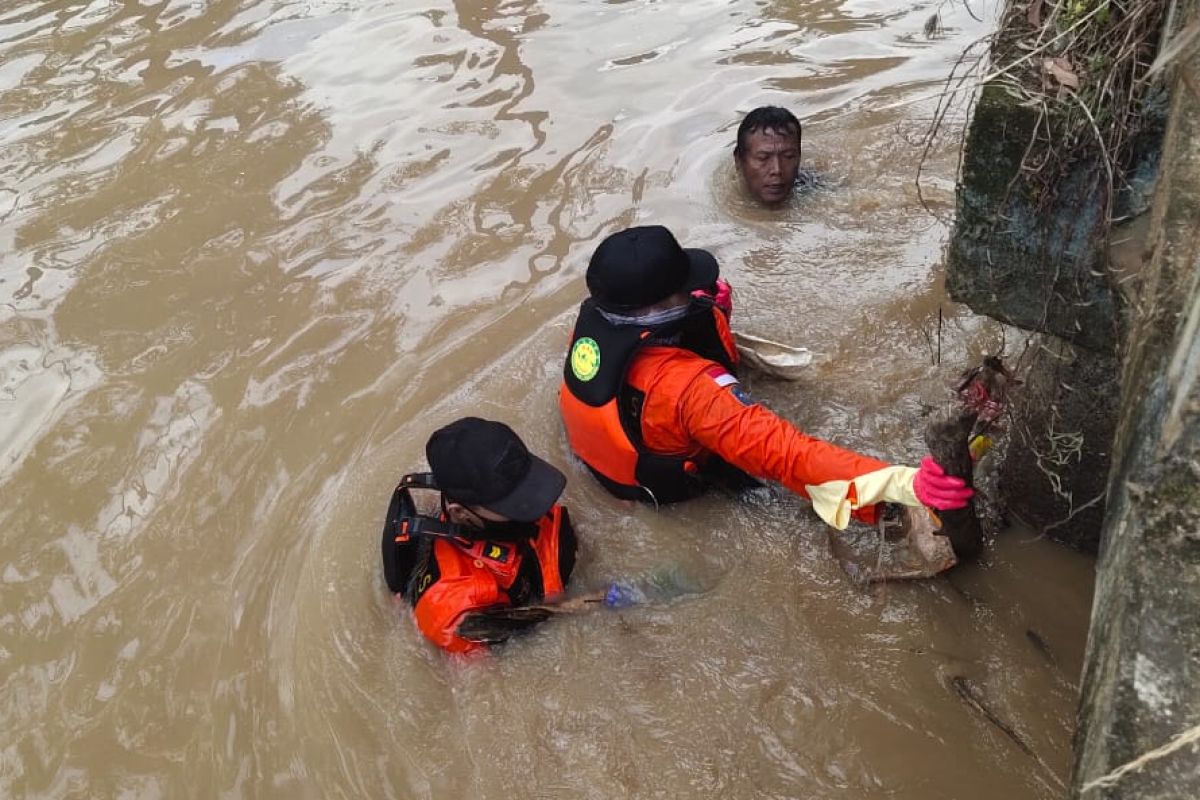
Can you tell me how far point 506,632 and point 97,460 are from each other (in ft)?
7.58

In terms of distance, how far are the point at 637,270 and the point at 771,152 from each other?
8.31 feet

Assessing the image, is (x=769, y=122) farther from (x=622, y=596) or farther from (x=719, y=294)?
(x=622, y=596)

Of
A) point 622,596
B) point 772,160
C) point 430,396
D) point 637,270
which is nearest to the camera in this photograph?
point 637,270

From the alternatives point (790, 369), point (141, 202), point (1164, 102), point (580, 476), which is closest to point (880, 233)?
point (790, 369)

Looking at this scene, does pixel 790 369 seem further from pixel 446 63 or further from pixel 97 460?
pixel 446 63

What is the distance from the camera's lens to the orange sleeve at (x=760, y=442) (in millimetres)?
3002

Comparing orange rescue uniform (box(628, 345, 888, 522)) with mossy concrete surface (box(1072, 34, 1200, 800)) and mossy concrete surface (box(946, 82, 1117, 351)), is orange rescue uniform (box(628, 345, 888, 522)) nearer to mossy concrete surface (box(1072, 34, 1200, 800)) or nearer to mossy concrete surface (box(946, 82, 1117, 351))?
mossy concrete surface (box(946, 82, 1117, 351))

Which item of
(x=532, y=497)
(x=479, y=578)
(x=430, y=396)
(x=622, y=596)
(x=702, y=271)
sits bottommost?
(x=622, y=596)

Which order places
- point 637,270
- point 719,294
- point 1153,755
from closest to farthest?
point 1153,755
point 637,270
point 719,294

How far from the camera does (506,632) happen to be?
10.7 ft

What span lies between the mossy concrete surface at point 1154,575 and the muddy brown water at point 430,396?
1.42 m

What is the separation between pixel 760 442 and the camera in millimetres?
3135

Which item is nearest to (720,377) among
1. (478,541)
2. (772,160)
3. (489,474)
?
(489,474)

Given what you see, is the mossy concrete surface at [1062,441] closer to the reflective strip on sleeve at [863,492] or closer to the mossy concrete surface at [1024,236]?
the mossy concrete surface at [1024,236]
